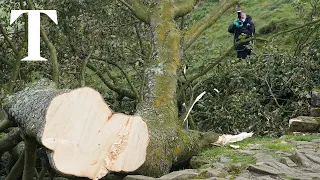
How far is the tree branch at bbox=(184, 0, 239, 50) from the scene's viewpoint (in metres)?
6.87

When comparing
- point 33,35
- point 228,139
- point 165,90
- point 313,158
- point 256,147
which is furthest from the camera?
point 228,139

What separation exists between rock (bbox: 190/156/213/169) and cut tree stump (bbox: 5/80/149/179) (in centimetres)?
94

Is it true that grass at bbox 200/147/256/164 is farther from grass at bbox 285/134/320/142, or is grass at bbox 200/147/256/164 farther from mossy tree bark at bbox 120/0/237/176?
grass at bbox 285/134/320/142

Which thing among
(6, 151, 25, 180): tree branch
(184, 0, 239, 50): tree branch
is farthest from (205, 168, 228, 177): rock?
(184, 0, 239, 50): tree branch

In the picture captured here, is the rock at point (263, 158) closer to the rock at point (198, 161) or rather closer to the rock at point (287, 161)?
the rock at point (287, 161)

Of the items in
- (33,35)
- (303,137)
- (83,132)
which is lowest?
(303,137)

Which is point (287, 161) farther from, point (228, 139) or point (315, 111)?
point (315, 111)

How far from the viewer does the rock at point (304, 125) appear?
714 cm

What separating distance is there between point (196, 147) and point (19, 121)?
203cm

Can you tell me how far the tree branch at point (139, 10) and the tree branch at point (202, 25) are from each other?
0.55 meters

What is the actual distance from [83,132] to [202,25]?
10.7 feet

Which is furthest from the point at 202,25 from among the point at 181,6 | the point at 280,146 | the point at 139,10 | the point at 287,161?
the point at 287,161

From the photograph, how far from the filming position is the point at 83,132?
14.1 ft

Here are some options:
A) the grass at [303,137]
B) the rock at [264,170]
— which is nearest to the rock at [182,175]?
the rock at [264,170]
